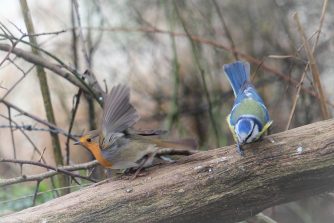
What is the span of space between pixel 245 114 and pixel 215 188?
0.37 m

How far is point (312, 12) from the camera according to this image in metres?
5.29

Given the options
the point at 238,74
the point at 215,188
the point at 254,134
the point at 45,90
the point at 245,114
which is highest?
the point at 45,90

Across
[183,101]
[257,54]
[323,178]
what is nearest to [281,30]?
[257,54]

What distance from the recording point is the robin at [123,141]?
103 inches

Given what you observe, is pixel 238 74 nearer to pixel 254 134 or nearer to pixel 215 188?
pixel 254 134

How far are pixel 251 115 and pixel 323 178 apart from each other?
416mm

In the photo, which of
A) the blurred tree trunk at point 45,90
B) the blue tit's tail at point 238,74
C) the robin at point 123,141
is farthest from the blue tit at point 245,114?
the blurred tree trunk at point 45,90

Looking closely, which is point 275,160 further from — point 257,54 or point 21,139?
point 21,139

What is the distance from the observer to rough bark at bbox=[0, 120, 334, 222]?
8.44 feet

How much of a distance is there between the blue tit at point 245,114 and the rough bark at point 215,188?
0.07 meters

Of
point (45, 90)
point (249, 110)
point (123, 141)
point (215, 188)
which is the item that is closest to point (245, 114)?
point (249, 110)

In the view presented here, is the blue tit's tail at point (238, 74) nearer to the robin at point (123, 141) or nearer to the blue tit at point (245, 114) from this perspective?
the blue tit at point (245, 114)

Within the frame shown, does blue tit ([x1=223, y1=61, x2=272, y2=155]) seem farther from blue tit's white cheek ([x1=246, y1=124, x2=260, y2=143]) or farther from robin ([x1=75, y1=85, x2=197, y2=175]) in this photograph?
robin ([x1=75, y1=85, x2=197, y2=175])

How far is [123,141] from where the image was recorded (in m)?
2.77
